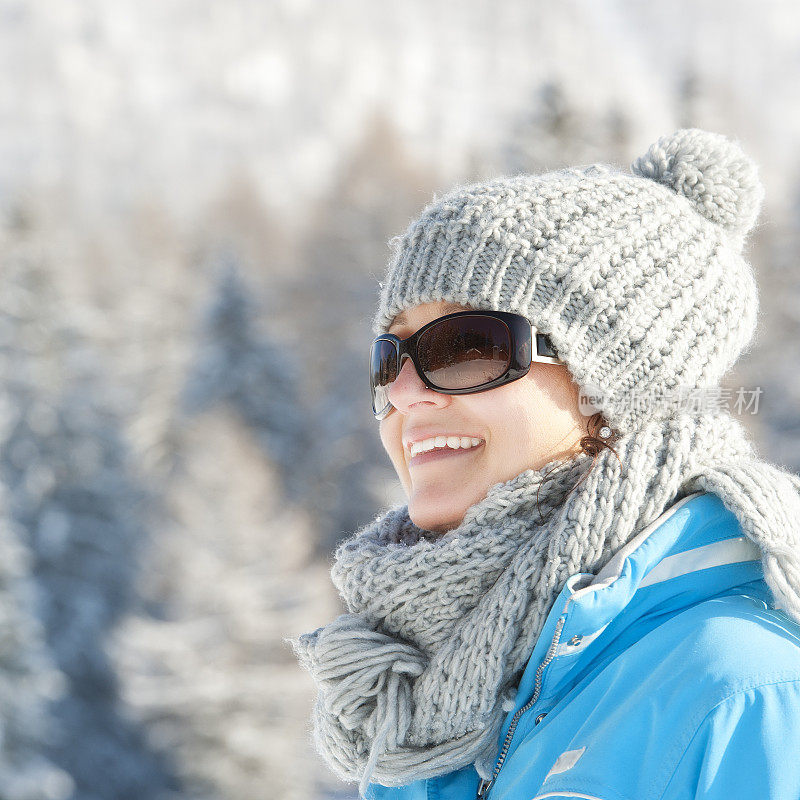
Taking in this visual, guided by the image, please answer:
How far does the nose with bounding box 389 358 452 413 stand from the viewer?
6.40 ft

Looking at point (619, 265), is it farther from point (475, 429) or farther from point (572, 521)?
point (572, 521)

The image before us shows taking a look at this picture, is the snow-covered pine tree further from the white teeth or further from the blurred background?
the white teeth

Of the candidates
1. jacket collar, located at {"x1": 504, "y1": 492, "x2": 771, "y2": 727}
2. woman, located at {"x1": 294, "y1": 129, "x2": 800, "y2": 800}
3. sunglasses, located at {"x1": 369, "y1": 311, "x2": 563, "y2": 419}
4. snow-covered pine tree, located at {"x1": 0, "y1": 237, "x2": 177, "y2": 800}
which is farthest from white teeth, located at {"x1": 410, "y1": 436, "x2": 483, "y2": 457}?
snow-covered pine tree, located at {"x1": 0, "y1": 237, "x2": 177, "y2": 800}

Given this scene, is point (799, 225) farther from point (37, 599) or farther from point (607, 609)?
point (37, 599)

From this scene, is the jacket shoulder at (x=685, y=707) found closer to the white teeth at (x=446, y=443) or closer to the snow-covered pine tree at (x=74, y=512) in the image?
the white teeth at (x=446, y=443)

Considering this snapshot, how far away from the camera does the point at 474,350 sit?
72.9 inches

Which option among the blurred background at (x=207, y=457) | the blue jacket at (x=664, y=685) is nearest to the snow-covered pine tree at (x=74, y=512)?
the blurred background at (x=207, y=457)

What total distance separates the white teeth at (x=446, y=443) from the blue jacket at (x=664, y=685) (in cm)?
48

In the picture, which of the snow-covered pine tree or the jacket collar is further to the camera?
the snow-covered pine tree

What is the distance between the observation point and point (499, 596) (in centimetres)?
163

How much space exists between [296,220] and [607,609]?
163 feet

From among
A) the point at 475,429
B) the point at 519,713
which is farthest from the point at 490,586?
the point at 475,429

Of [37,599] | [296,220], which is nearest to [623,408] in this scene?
[37,599]

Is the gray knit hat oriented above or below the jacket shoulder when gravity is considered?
above
